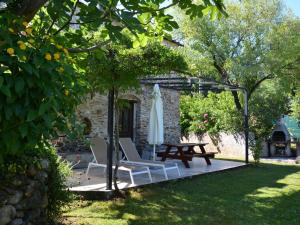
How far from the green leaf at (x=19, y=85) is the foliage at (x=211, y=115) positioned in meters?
15.2

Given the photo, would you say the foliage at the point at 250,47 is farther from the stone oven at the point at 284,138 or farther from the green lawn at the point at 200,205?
the green lawn at the point at 200,205

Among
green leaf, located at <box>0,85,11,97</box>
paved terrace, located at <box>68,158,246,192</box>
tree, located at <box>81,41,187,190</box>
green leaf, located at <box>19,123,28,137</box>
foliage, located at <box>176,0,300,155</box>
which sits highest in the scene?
foliage, located at <box>176,0,300,155</box>

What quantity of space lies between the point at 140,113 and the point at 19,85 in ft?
38.6

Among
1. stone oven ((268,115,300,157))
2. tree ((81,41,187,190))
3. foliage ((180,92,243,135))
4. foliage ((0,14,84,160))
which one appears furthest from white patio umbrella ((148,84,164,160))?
foliage ((0,14,84,160))

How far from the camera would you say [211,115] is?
1862cm

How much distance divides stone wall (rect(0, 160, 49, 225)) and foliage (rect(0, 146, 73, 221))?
1.8 inches

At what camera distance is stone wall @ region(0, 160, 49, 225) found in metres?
4.29

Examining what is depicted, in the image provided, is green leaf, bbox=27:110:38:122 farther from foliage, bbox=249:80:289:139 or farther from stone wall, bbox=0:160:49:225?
foliage, bbox=249:80:289:139

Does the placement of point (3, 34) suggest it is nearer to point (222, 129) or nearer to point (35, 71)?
point (35, 71)

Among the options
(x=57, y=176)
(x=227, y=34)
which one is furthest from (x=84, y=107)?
(x=227, y=34)

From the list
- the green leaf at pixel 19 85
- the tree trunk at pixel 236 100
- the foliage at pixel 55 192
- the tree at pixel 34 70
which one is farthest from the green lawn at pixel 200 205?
the tree trunk at pixel 236 100

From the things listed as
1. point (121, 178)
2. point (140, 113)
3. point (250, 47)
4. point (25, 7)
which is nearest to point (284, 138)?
point (250, 47)

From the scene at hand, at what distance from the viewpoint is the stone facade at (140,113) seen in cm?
1198

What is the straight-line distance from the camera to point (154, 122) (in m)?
11.2
